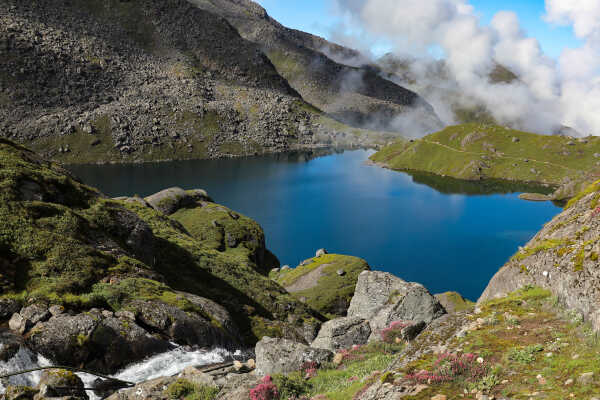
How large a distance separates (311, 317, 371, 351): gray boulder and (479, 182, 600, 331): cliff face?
978 cm

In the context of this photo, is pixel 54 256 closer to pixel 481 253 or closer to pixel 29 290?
pixel 29 290

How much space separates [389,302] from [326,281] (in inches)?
1329

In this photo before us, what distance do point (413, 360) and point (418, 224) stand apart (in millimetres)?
126984

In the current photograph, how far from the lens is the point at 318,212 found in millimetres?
150250

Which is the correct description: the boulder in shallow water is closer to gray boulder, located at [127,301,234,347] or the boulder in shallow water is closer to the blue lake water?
gray boulder, located at [127,301,234,347]

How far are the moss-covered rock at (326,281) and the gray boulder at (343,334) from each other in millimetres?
35007

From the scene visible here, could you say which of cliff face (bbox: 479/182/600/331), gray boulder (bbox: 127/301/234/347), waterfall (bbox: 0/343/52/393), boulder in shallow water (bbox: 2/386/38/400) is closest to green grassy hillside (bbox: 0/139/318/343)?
gray boulder (bbox: 127/301/234/347)

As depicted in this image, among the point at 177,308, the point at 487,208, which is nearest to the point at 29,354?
the point at 177,308

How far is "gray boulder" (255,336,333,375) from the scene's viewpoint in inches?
782

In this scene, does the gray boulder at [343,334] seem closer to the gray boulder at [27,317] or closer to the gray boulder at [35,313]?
the gray boulder at [35,313]

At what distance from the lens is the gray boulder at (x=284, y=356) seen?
1988 centimetres

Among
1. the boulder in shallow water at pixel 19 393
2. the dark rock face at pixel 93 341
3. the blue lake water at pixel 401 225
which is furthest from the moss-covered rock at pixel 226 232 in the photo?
the boulder in shallow water at pixel 19 393

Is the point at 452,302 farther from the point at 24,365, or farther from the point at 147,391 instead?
the point at 24,365

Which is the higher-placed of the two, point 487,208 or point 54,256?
point 487,208
